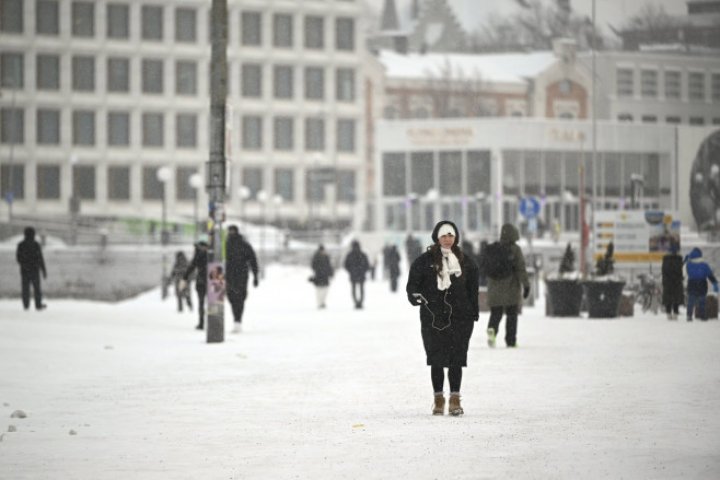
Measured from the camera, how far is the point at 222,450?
1010cm

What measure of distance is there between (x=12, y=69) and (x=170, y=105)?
9.90 meters

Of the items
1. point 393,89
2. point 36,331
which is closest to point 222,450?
point 36,331

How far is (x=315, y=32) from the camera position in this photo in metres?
96.8

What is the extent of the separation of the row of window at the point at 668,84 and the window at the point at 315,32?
64.3ft

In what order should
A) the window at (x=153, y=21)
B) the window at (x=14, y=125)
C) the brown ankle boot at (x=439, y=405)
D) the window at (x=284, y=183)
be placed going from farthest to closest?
1. the window at (x=284, y=183)
2. the window at (x=153, y=21)
3. the window at (x=14, y=125)
4. the brown ankle boot at (x=439, y=405)

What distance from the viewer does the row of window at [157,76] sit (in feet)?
296

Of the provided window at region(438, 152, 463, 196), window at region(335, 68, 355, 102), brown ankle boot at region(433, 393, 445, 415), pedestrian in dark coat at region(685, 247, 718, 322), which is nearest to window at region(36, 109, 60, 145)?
window at region(335, 68, 355, 102)

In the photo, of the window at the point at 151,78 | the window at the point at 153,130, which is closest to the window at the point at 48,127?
the window at the point at 153,130

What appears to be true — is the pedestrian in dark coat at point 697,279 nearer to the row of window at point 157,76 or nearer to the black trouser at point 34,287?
the black trouser at point 34,287

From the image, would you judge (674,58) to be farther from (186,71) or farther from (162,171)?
(162,171)

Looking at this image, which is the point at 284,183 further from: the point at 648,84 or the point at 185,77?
the point at 648,84

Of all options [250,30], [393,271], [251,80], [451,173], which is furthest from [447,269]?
Answer: [250,30]

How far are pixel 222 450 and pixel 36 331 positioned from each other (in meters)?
13.6

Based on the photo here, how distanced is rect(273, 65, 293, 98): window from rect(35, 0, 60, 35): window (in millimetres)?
14166
